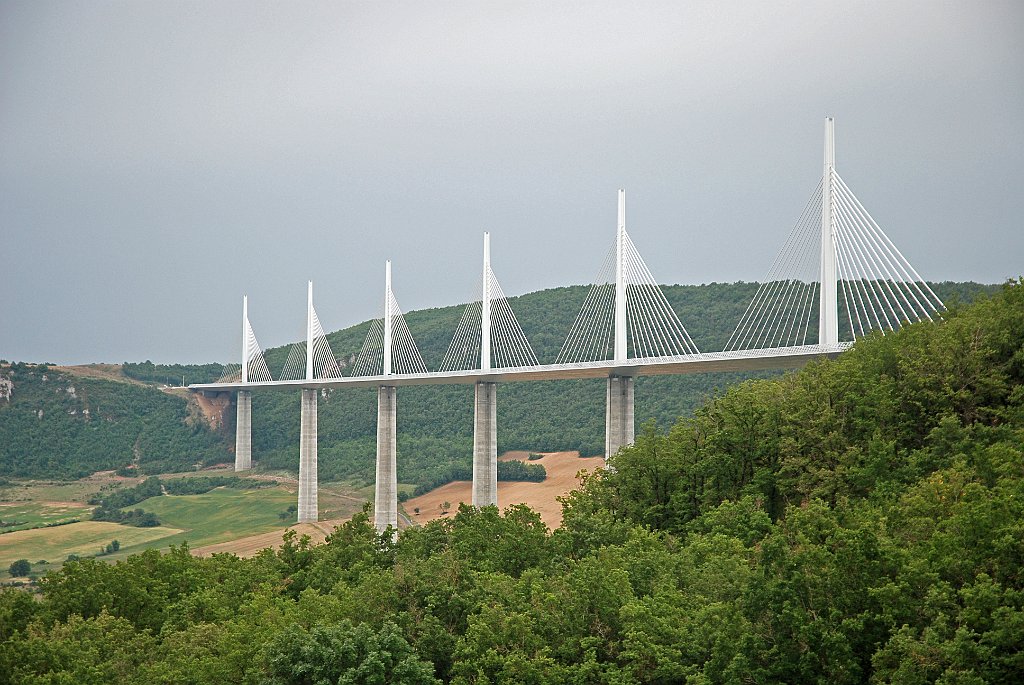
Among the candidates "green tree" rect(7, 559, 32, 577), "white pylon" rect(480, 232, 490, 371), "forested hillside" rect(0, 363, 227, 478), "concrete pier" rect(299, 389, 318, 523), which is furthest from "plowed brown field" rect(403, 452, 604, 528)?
"forested hillside" rect(0, 363, 227, 478)

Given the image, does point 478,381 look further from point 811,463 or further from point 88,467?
point 88,467

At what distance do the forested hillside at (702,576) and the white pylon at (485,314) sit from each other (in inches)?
976

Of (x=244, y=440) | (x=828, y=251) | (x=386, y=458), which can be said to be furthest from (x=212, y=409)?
(x=828, y=251)

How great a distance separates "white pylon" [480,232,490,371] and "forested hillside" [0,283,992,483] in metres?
20.2

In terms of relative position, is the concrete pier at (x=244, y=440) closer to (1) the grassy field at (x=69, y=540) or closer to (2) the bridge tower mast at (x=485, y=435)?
(1) the grassy field at (x=69, y=540)

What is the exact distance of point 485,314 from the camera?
59.8 metres

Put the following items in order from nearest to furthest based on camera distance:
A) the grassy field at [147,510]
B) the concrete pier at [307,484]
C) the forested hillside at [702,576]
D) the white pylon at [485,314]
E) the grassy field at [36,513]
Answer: the forested hillside at [702,576] → the white pylon at [485,314] → the grassy field at [147,510] → the grassy field at [36,513] → the concrete pier at [307,484]

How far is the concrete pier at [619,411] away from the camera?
166 feet

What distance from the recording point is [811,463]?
93.8ft

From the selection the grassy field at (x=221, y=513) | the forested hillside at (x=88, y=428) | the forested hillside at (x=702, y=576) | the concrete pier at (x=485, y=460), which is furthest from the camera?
the forested hillside at (x=88, y=428)

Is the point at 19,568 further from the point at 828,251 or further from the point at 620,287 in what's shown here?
the point at 828,251

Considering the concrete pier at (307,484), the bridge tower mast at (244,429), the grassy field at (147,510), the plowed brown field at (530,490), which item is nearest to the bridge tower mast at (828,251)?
the plowed brown field at (530,490)

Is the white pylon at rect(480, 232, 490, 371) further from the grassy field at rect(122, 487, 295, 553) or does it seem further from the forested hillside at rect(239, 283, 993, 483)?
the grassy field at rect(122, 487, 295, 553)

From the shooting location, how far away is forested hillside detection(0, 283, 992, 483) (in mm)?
85750
